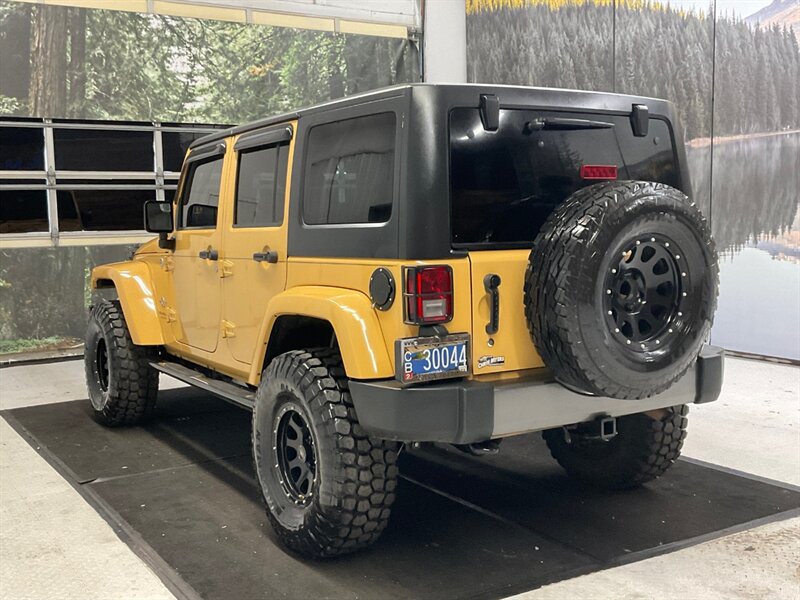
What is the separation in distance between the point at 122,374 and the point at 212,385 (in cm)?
126

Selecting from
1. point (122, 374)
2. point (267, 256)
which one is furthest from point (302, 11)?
point (267, 256)

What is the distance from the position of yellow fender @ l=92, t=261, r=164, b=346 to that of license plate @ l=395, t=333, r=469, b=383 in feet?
9.02

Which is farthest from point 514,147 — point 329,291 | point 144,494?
point 144,494

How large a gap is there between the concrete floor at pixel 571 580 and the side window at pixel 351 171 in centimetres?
159

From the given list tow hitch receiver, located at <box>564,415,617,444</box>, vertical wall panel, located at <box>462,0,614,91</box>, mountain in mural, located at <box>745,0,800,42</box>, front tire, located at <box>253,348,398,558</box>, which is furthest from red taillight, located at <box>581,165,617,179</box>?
vertical wall panel, located at <box>462,0,614,91</box>

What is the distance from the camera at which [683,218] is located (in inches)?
121

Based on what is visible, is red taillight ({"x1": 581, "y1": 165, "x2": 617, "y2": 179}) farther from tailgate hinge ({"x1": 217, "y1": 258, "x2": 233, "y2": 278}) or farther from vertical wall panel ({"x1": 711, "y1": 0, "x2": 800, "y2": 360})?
vertical wall panel ({"x1": 711, "y1": 0, "x2": 800, "y2": 360})

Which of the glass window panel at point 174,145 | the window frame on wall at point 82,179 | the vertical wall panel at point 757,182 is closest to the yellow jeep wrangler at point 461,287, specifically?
the vertical wall panel at point 757,182

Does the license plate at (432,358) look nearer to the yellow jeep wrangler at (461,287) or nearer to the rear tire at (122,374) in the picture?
the yellow jeep wrangler at (461,287)

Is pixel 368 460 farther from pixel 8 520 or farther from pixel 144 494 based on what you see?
pixel 8 520

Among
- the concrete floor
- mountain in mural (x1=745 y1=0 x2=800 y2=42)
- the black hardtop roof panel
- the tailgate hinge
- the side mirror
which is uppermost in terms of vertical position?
mountain in mural (x1=745 y1=0 x2=800 y2=42)

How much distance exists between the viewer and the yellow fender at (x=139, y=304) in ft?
17.1

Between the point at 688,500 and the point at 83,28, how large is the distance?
802cm

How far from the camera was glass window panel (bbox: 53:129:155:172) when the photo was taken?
358 inches
